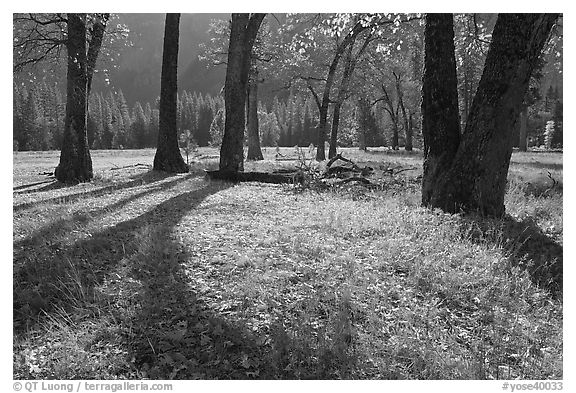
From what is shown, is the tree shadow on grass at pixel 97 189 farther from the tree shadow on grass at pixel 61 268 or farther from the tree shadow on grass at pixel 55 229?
the tree shadow on grass at pixel 61 268

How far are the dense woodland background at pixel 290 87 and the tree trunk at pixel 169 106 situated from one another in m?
1.56

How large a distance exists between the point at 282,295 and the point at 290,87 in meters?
27.9

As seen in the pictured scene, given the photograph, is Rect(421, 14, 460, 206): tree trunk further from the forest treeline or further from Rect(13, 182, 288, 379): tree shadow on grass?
the forest treeline

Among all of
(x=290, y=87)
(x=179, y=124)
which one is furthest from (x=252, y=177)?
(x=179, y=124)

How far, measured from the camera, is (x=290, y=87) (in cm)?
3072

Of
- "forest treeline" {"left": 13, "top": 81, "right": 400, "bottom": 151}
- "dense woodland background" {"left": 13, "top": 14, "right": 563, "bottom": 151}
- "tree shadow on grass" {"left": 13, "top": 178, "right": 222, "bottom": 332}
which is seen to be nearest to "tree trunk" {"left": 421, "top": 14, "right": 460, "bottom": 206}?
"dense woodland background" {"left": 13, "top": 14, "right": 563, "bottom": 151}

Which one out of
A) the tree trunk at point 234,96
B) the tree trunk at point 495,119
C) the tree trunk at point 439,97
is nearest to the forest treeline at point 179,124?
the tree trunk at point 234,96

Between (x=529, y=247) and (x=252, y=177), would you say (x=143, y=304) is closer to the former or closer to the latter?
(x=529, y=247)

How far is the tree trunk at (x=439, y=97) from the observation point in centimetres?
808

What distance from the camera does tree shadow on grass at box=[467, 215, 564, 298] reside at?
5445 millimetres

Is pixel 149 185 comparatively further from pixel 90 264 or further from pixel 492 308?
pixel 492 308

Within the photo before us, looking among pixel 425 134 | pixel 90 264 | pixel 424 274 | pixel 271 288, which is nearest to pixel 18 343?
pixel 90 264

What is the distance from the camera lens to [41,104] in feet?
146

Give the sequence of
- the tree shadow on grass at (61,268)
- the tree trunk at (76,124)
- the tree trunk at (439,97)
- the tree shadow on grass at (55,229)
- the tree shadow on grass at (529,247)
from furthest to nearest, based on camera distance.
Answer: the tree trunk at (76,124) → the tree trunk at (439,97) → the tree shadow on grass at (55,229) → the tree shadow on grass at (529,247) → the tree shadow on grass at (61,268)
